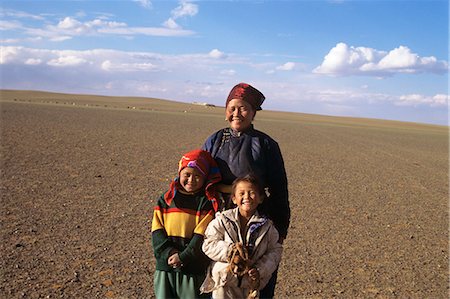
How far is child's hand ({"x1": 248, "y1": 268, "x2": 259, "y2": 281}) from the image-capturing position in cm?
293

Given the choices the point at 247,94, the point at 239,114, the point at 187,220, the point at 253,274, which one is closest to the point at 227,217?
the point at 187,220

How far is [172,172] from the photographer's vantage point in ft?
40.0

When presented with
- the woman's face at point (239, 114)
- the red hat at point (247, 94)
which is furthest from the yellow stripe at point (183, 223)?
the red hat at point (247, 94)

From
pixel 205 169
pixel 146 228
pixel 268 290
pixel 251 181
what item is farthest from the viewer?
pixel 146 228

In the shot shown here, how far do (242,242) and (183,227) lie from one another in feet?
1.37

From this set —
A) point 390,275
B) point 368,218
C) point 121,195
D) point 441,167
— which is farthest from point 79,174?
point 441,167

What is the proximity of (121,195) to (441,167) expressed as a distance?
14.6m

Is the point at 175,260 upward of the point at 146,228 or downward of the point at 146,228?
upward

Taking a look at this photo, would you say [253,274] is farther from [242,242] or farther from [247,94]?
[247,94]

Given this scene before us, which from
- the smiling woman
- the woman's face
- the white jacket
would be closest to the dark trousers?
the white jacket

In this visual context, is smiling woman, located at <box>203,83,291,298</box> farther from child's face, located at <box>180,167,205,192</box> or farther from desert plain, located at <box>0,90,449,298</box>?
desert plain, located at <box>0,90,449,298</box>

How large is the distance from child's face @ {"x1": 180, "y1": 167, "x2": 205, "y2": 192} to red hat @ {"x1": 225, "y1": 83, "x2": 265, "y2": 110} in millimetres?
567

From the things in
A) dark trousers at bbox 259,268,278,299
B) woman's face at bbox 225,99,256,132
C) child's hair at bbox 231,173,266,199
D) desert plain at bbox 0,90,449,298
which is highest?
woman's face at bbox 225,99,256,132

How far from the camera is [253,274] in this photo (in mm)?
2936
